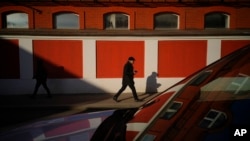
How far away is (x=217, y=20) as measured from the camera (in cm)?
1439

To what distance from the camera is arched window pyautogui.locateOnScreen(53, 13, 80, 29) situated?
14016 mm

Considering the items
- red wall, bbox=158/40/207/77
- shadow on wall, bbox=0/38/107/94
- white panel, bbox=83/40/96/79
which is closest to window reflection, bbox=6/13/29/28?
shadow on wall, bbox=0/38/107/94

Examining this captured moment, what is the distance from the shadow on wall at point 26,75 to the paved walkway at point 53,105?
20.6 inches

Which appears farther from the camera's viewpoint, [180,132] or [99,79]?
[99,79]

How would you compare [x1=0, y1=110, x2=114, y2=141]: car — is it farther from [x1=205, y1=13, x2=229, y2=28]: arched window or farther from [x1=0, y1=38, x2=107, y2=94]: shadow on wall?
[x1=205, y1=13, x2=229, y2=28]: arched window

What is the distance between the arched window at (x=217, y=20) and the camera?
46.9 feet

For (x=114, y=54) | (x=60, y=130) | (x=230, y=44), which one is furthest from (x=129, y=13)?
(x=60, y=130)

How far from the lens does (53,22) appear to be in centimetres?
1387

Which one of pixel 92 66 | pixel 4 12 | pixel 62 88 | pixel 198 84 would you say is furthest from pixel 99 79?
pixel 198 84

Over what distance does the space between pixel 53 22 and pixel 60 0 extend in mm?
1147

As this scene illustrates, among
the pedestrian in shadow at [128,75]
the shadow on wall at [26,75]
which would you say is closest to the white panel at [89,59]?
the shadow on wall at [26,75]

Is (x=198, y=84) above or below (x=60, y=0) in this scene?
below

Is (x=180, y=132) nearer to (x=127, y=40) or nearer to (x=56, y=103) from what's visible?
(x=56, y=103)

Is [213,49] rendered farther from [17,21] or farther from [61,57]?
[17,21]
